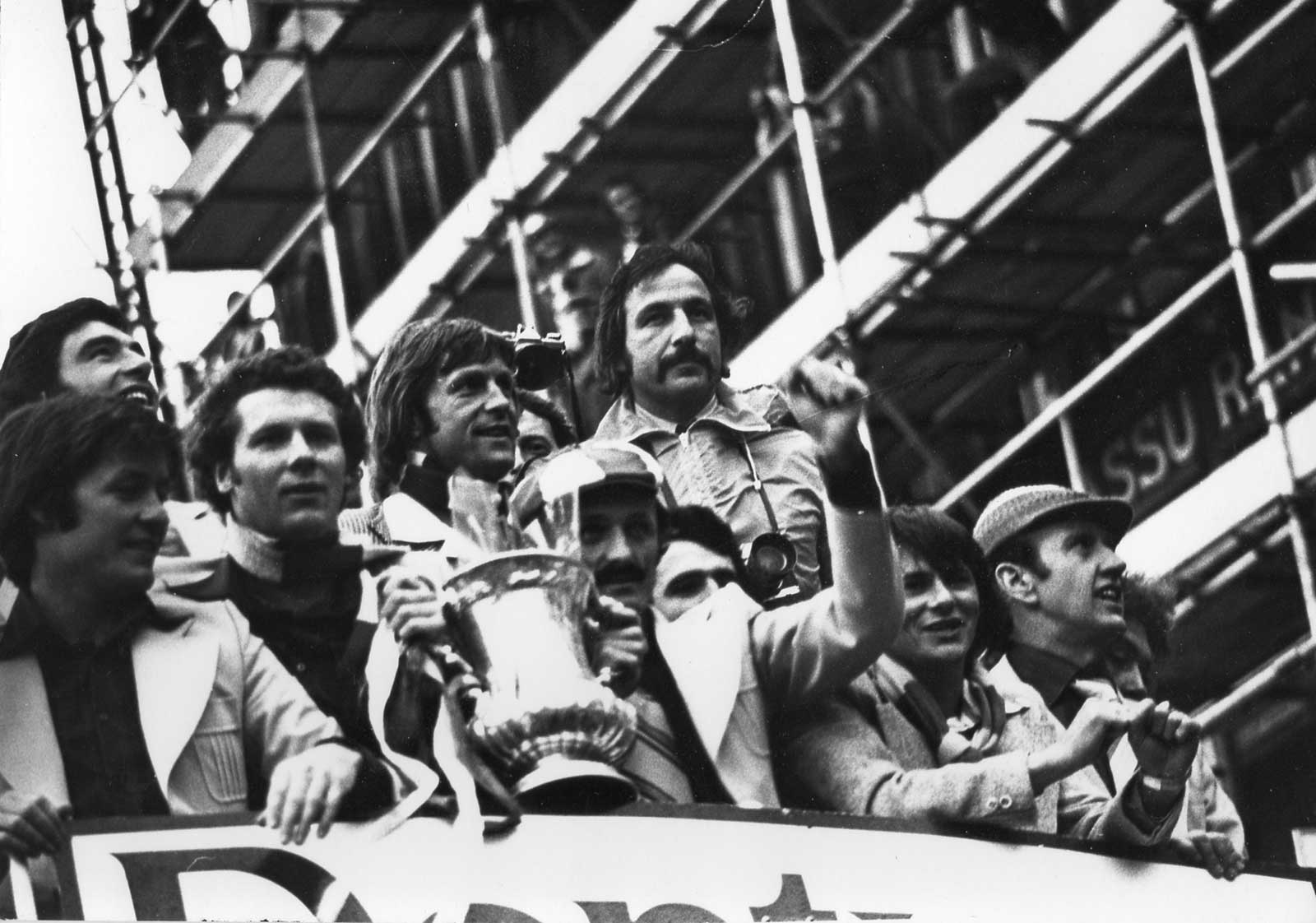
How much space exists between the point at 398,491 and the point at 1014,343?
285 centimetres

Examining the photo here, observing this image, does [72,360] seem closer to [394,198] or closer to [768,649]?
[768,649]

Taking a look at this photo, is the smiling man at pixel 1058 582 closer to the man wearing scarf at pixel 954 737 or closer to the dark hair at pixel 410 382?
the man wearing scarf at pixel 954 737

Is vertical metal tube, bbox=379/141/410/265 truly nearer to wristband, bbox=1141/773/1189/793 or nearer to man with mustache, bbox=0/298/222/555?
man with mustache, bbox=0/298/222/555

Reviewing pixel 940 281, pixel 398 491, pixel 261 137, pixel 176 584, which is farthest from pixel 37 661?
pixel 940 281

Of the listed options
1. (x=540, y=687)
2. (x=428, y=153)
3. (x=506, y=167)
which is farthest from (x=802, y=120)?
(x=540, y=687)

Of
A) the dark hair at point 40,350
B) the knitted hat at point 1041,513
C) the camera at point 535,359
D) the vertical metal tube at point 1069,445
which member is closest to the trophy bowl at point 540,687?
the camera at point 535,359

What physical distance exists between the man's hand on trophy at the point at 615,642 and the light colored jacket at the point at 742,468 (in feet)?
1.52

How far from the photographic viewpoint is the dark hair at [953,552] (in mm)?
5738

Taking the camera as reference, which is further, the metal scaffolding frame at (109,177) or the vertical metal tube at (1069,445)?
the vertical metal tube at (1069,445)

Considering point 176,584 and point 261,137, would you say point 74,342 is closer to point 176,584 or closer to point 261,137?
point 176,584

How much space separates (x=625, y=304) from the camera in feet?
19.4

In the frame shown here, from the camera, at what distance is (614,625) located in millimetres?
5266

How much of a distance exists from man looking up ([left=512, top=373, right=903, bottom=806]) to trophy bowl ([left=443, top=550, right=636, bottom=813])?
0.42ft

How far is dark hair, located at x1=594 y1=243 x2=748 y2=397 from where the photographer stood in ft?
19.4
